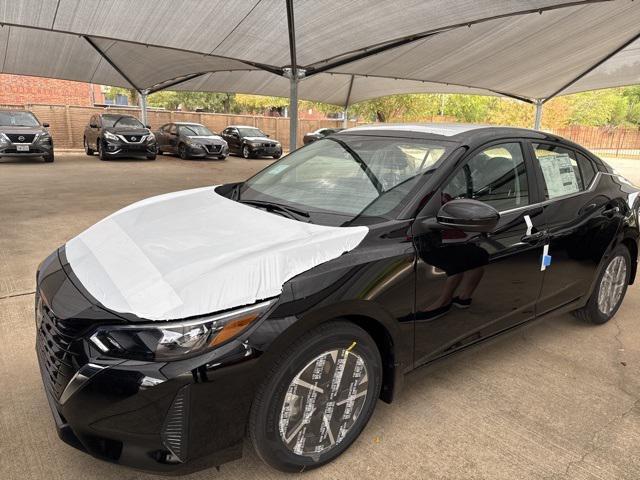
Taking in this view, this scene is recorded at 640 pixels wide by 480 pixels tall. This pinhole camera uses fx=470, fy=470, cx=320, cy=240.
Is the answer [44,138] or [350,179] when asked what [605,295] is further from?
[44,138]

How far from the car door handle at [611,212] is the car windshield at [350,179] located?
1.61 m

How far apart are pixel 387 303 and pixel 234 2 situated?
7218 millimetres

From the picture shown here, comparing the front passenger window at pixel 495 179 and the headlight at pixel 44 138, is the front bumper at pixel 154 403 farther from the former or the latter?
the headlight at pixel 44 138

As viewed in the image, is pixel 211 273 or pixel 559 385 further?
pixel 559 385

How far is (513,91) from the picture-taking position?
16.6m

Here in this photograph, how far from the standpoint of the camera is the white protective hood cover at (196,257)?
1.82m

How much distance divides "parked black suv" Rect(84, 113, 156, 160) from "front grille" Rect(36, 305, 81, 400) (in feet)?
51.7

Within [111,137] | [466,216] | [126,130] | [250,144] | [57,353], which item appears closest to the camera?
[57,353]

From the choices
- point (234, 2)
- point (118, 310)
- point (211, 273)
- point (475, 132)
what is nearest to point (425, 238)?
point (475, 132)

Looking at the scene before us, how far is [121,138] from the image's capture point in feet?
53.7

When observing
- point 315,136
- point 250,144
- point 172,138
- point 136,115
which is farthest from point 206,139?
point 136,115

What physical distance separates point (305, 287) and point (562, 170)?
7.44 ft

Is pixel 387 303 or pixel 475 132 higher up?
pixel 475 132

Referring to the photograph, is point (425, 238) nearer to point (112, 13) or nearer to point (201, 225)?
point (201, 225)
